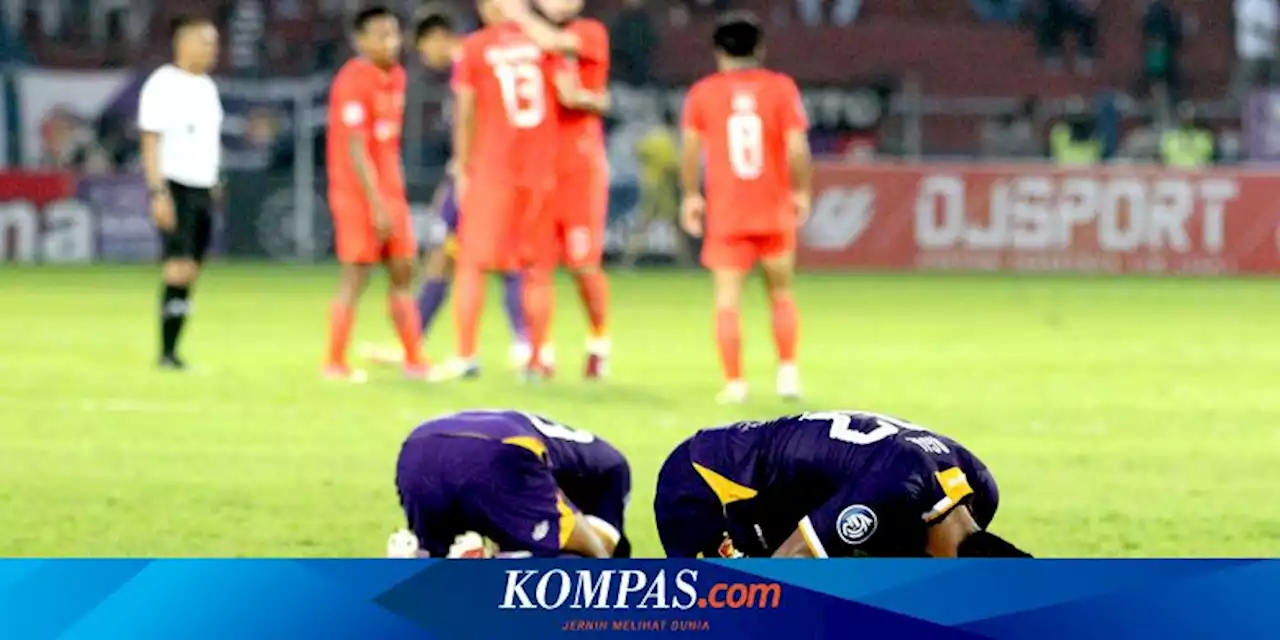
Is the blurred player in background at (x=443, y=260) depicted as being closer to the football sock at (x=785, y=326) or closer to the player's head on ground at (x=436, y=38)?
the player's head on ground at (x=436, y=38)

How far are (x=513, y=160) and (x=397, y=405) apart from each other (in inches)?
71.9

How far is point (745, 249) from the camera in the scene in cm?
1262

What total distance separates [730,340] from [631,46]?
17661 millimetres

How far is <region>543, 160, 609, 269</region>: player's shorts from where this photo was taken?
13.9 m

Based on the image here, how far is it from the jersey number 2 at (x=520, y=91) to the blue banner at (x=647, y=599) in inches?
361

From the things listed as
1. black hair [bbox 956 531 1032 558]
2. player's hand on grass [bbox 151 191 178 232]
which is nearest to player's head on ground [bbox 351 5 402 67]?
player's hand on grass [bbox 151 191 178 232]

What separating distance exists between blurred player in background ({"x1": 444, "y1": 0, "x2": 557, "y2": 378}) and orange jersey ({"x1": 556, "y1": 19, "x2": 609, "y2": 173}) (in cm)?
44

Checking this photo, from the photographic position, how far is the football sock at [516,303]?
14.0m

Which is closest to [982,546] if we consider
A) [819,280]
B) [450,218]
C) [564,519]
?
[564,519]

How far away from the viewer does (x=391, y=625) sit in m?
4.37

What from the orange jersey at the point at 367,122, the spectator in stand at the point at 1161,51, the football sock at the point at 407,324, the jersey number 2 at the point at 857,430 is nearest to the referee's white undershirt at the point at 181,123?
the orange jersey at the point at 367,122

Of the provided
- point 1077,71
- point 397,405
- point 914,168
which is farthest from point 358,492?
point 1077,71

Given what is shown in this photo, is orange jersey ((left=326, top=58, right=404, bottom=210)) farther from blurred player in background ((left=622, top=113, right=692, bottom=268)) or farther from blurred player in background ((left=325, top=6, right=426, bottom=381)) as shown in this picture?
blurred player in background ((left=622, top=113, right=692, bottom=268))

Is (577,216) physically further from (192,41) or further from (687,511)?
(687,511)
